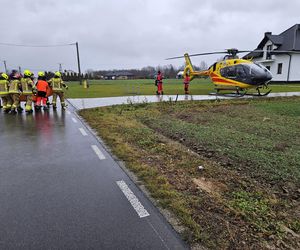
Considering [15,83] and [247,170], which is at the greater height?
[15,83]

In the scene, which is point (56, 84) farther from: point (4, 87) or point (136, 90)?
point (136, 90)

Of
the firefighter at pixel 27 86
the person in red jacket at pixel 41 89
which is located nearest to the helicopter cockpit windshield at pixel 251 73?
the person in red jacket at pixel 41 89

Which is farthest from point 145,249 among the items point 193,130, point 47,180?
point 193,130

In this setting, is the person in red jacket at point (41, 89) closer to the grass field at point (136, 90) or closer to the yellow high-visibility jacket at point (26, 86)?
the yellow high-visibility jacket at point (26, 86)

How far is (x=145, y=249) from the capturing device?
8.52 feet

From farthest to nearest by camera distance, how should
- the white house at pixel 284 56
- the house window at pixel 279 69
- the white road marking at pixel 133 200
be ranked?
the house window at pixel 279 69 → the white house at pixel 284 56 → the white road marking at pixel 133 200

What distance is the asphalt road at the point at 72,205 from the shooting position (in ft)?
8.97

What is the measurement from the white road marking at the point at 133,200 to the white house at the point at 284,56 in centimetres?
3940

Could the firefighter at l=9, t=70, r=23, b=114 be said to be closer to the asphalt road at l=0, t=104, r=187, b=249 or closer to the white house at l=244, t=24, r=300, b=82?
the asphalt road at l=0, t=104, r=187, b=249

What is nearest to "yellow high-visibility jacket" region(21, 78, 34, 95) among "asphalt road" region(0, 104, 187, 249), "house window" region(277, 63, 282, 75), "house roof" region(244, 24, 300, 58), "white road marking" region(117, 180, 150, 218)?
"asphalt road" region(0, 104, 187, 249)

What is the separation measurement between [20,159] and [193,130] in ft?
16.5

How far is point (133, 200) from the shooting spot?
3615 mm

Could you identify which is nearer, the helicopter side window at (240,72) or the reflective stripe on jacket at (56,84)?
the reflective stripe on jacket at (56,84)

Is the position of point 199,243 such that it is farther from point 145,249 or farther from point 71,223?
point 71,223
